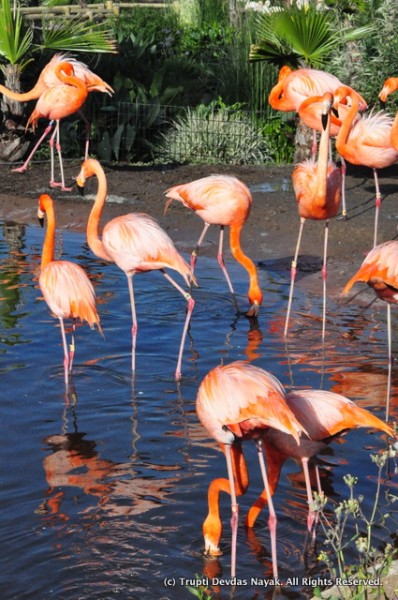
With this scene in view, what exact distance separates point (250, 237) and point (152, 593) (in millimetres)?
5826

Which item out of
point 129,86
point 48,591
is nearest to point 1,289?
point 48,591

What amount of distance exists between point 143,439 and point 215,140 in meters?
7.74

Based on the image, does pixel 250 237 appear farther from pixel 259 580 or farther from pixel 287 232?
pixel 259 580

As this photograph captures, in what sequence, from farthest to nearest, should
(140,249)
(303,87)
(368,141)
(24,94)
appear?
(24,94) < (303,87) < (368,141) < (140,249)

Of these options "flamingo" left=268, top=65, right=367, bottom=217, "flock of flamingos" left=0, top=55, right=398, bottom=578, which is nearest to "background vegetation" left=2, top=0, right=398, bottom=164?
"flamingo" left=268, top=65, right=367, bottom=217

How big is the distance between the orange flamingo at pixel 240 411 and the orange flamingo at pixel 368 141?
4775mm

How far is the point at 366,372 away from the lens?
246 inches

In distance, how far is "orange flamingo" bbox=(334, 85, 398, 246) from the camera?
855 centimetres

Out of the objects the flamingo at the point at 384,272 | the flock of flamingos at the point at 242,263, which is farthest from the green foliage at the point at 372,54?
the flamingo at the point at 384,272

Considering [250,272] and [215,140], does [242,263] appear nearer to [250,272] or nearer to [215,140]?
[250,272]

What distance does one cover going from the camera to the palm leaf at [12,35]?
1130 centimetres

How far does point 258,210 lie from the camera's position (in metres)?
9.99

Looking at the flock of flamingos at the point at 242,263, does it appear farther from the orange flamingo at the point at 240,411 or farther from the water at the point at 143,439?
the water at the point at 143,439

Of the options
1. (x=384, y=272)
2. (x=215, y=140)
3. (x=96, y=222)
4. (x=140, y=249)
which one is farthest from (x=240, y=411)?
(x=215, y=140)
